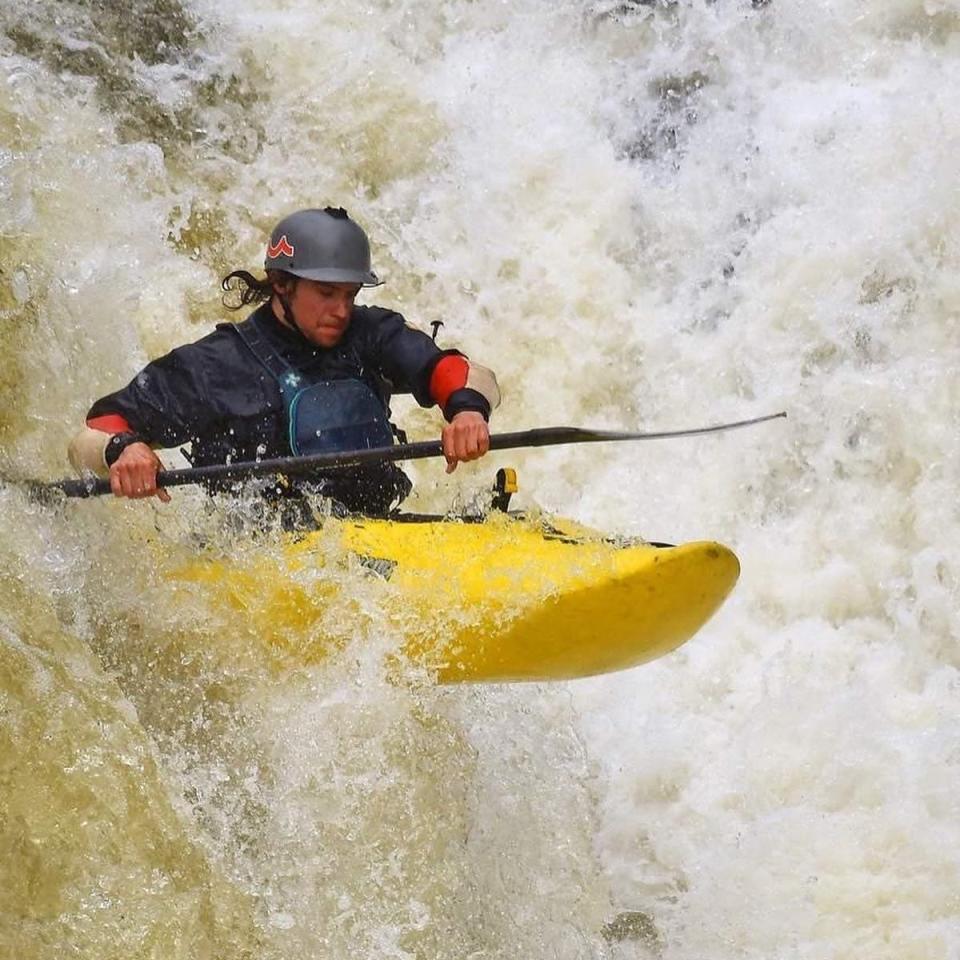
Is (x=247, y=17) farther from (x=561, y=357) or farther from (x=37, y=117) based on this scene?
(x=561, y=357)

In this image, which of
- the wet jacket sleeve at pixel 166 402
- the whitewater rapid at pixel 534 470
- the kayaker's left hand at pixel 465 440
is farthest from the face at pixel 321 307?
the whitewater rapid at pixel 534 470

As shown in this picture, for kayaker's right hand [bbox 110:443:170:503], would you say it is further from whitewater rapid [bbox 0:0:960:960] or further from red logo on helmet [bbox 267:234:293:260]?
red logo on helmet [bbox 267:234:293:260]

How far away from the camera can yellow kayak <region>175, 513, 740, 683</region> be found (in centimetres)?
308

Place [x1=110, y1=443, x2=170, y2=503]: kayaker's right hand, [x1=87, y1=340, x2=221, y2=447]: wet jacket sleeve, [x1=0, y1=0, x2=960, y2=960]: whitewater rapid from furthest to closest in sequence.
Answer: [x1=0, y1=0, x2=960, y2=960]: whitewater rapid
[x1=87, y1=340, x2=221, y2=447]: wet jacket sleeve
[x1=110, y1=443, x2=170, y2=503]: kayaker's right hand

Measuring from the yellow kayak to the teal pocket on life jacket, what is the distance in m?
0.19

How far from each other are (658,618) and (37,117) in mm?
3018

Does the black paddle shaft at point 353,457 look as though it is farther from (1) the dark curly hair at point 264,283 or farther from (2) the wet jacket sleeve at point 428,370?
→ (1) the dark curly hair at point 264,283

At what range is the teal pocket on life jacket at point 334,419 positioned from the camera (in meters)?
3.10

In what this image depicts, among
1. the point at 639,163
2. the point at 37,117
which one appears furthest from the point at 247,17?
the point at 639,163

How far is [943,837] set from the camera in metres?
3.60

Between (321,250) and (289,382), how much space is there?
31 cm

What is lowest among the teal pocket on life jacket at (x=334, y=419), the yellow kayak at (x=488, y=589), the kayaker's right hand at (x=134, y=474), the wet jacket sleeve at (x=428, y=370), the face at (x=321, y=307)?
the yellow kayak at (x=488, y=589)

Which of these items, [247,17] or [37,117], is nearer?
[37,117]

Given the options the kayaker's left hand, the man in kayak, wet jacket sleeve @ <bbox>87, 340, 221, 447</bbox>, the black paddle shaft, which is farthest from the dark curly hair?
the kayaker's left hand
